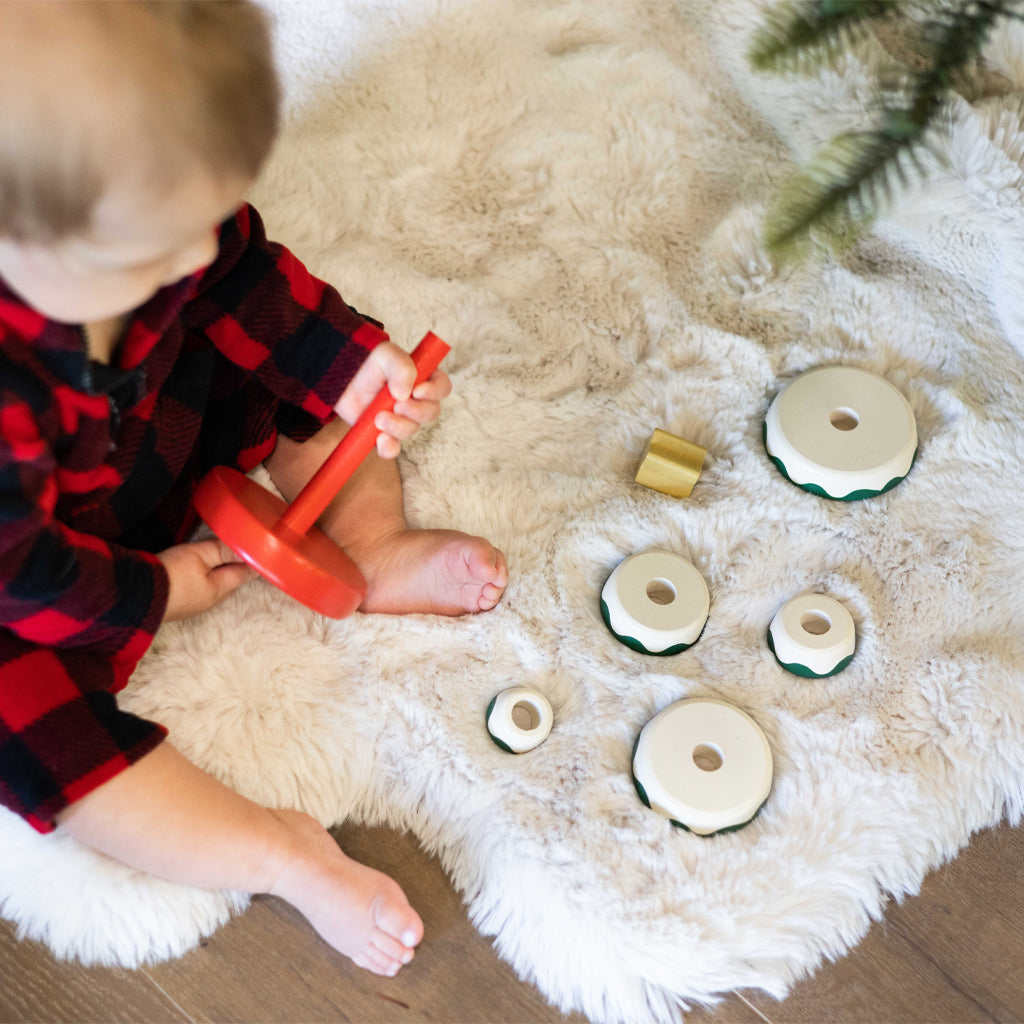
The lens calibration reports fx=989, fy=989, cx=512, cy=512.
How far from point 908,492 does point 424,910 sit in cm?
48

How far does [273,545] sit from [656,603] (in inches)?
11.0

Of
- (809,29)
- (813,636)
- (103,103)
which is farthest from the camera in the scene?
(813,636)

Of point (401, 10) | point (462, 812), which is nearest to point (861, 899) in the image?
point (462, 812)

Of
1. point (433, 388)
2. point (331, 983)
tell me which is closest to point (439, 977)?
point (331, 983)

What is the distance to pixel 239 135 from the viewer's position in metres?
0.46

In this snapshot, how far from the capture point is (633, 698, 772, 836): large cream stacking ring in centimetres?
68

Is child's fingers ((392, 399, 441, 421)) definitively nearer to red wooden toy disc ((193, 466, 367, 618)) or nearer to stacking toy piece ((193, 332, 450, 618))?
stacking toy piece ((193, 332, 450, 618))

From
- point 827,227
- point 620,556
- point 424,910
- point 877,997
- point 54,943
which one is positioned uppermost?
point 827,227

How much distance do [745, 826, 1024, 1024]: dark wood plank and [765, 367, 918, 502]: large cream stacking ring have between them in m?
0.28

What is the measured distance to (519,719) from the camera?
72 cm

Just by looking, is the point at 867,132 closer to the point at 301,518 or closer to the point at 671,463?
the point at 671,463

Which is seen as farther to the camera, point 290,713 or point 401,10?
point 401,10

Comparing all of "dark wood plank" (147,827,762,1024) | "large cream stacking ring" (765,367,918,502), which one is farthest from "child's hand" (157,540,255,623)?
"large cream stacking ring" (765,367,918,502)

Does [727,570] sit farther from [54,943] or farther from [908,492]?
[54,943]
